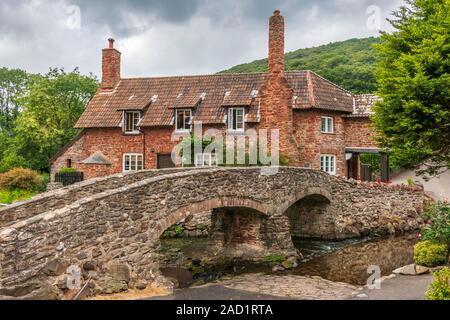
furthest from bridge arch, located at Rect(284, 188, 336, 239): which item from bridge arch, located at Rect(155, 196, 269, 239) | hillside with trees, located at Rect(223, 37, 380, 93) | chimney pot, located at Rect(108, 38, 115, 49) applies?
hillside with trees, located at Rect(223, 37, 380, 93)

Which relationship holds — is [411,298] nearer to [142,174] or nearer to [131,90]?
[142,174]

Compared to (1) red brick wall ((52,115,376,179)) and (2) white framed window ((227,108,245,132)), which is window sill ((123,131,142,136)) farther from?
(2) white framed window ((227,108,245,132))

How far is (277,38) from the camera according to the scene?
25.8 meters

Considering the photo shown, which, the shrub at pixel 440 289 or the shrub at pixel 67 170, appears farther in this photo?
the shrub at pixel 67 170

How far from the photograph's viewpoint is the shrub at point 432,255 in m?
13.0

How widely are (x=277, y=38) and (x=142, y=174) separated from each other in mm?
13175

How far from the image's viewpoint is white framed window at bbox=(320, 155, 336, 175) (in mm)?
27844

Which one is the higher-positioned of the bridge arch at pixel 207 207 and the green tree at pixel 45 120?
Result: the green tree at pixel 45 120

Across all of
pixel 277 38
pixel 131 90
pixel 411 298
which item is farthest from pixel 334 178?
pixel 131 90

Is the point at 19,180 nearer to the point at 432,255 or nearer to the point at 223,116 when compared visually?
the point at 223,116

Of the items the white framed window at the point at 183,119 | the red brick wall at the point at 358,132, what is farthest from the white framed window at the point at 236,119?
the red brick wall at the point at 358,132

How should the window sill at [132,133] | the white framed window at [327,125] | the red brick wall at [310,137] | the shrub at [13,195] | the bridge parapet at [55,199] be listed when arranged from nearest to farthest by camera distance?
1. the bridge parapet at [55,199]
2. the shrub at [13,195]
3. the red brick wall at [310,137]
4. the white framed window at [327,125]
5. the window sill at [132,133]

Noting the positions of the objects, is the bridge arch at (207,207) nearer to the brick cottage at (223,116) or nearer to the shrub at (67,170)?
the brick cottage at (223,116)

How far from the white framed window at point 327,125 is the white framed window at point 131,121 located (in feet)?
40.4
